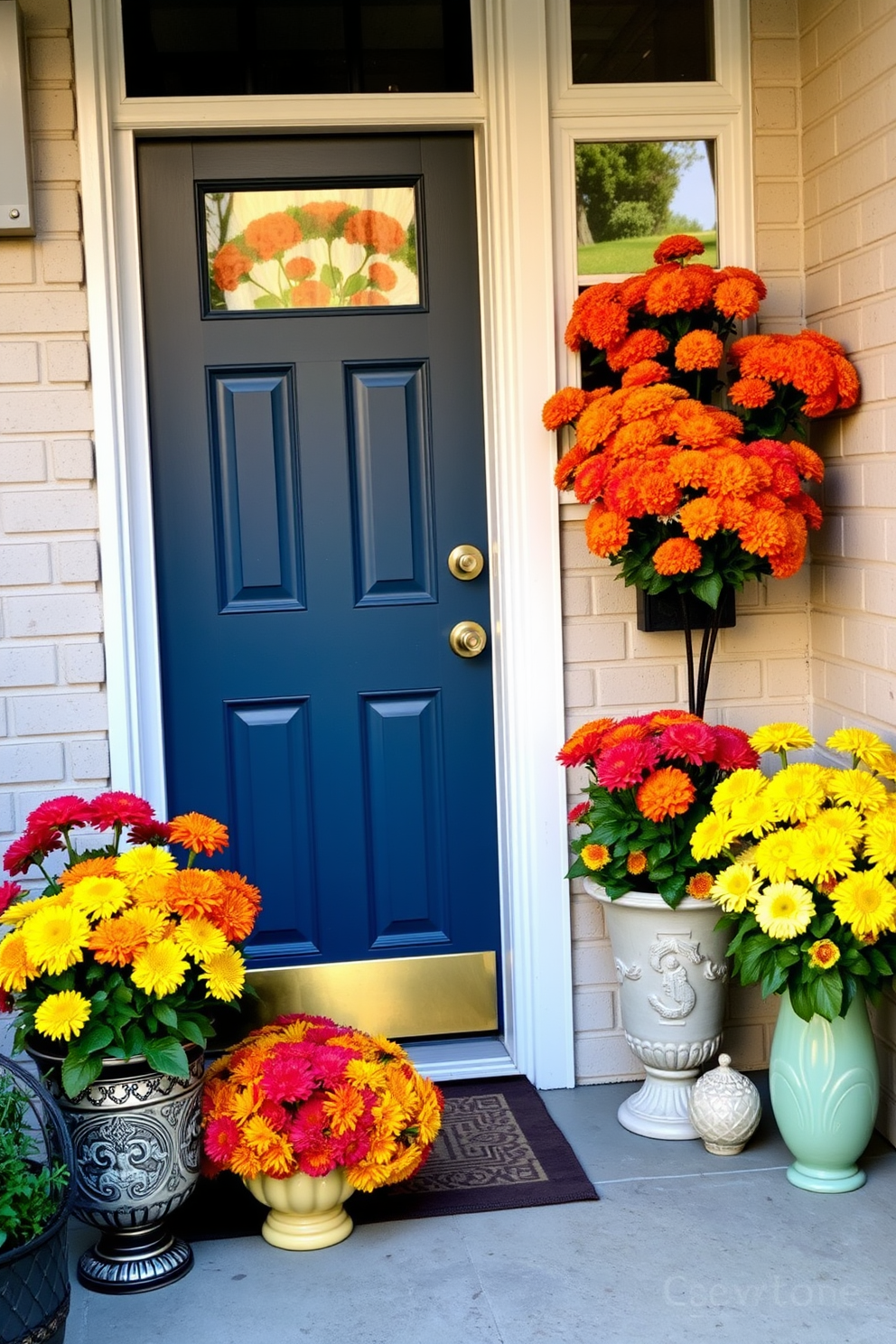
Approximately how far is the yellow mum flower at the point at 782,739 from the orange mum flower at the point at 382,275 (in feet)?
4.06

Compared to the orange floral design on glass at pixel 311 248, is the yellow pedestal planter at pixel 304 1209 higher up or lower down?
lower down

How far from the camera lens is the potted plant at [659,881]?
8.30 ft

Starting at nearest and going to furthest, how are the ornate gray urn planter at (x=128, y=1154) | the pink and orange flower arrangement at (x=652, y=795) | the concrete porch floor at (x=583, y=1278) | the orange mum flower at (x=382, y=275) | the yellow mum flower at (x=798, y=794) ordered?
the concrete porch floor at (x=583, y=1278)
the ornate gray urn planter at (x=128, y=1154)
the yellow mum flower at (x=798, y=794)
the pink and orange flower arrangement at (x=652, y=795)
the orange mum flower at (x=382, y=275)

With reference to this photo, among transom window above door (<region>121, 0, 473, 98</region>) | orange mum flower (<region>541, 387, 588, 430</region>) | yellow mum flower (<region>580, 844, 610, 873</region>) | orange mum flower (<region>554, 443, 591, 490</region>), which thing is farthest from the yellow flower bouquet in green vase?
transom window above door (<region>121, 0, 473, 98</region>)

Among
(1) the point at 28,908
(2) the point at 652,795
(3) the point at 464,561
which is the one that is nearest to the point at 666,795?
(2) the point at 652,795

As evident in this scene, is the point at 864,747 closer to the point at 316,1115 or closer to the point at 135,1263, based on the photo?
the point at 316,1115

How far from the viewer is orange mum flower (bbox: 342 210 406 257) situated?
2943mm

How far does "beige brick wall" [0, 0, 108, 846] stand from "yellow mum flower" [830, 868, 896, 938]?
1475 millimetres

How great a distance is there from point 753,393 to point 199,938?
4.69 feet

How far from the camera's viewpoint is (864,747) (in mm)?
2467

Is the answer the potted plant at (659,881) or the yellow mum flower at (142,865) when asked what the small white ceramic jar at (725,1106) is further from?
the yellow mum flower at (142,865)

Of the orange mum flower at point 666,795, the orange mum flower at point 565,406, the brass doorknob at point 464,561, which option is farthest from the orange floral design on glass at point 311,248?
the orange mum flower at point 666,795

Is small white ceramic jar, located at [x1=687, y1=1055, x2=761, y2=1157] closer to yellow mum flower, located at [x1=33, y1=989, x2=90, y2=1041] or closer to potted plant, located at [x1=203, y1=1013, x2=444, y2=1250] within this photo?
potted plant, located at [x1=203, y1=1013, x2=444, y2=1250]

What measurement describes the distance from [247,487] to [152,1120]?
1.34 meters
